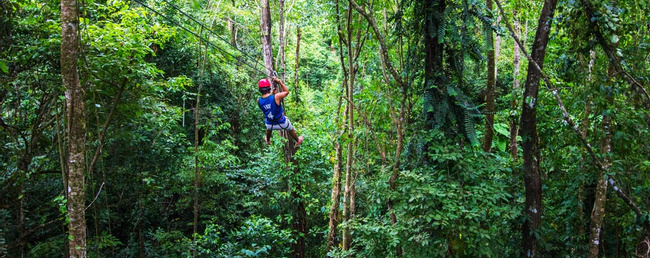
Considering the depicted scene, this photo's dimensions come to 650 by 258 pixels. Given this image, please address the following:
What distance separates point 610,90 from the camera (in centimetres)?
409

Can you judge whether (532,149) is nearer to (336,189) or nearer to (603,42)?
(603,42)

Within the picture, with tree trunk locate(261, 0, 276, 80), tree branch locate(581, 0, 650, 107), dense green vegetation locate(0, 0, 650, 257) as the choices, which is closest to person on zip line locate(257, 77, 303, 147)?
Answer: dense green vegetation locate(0, 0, 650, 257)

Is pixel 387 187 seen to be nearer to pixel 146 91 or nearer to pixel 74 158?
pixel 74 158

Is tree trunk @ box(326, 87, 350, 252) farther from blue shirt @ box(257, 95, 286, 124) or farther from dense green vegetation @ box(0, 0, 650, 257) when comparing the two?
blue shirt @ box(257, 95, 286, 124)

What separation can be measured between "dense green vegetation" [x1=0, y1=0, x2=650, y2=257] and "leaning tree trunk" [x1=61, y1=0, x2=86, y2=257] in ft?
0.25

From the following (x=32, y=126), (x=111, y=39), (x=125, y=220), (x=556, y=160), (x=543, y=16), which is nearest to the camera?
(x=543, y=16)

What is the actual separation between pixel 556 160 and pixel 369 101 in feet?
9.15

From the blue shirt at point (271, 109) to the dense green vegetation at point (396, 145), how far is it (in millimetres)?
731

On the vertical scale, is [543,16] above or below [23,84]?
A: above

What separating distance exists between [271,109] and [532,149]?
11.3 ft

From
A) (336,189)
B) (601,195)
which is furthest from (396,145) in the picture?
(601,195)

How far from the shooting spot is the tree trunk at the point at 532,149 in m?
4.39

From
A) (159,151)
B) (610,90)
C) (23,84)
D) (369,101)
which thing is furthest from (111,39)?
(610,90)

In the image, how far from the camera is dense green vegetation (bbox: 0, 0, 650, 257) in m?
4.46
